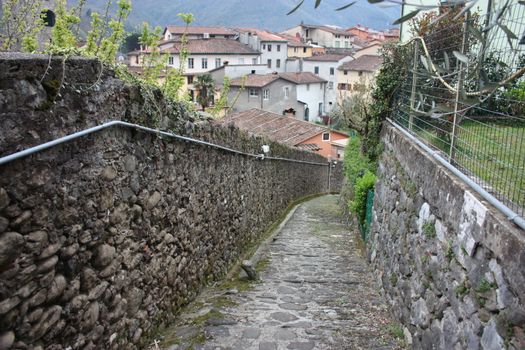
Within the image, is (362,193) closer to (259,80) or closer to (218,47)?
(259,80)

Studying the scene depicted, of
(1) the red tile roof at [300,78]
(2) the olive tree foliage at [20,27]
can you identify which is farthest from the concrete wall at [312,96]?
(2) the olive tree foliage at [20,27]

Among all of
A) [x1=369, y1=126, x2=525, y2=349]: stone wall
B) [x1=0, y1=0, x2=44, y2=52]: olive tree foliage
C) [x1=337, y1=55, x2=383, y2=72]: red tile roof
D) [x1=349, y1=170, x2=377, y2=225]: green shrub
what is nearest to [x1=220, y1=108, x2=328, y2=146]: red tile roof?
[x1=349, y1=170, x2=377, y2=225]: green shrub

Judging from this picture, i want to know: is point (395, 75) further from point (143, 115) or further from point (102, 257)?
point (102, 257)

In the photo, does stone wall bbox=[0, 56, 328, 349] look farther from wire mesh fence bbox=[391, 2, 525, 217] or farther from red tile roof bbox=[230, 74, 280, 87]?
red tile roof bbox=[230, 74, 280, 87]

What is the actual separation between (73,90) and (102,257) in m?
1.24

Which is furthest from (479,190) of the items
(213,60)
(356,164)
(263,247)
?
(213,60)

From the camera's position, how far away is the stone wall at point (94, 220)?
104 inches

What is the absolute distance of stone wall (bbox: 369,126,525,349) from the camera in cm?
284

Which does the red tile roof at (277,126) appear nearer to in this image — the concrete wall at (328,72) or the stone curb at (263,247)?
the stone curb at (263,247)

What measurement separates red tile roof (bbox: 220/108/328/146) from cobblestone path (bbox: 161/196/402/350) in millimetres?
22147

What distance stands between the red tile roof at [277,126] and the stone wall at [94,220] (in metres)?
24.6

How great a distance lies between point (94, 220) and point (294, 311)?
3239mm

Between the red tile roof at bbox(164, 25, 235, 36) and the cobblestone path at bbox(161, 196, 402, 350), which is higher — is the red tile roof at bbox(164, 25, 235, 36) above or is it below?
above

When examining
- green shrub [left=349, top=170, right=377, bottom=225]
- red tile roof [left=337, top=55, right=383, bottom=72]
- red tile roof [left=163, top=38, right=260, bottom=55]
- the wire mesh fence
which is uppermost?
red tile roof [left=163, top=38, right=260, bottom=55]
